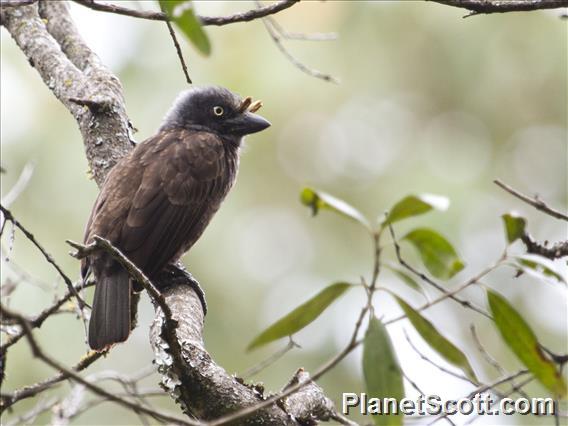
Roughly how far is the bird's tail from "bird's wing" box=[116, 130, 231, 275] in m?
0.23

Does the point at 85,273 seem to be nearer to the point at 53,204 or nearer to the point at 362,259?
the point at 53,204

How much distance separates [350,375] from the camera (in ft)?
28.5

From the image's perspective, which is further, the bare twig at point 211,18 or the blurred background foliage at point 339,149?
→ the blurred background foliage at point 339,149

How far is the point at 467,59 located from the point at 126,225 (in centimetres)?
663

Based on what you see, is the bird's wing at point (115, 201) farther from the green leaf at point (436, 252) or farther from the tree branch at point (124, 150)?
the green leaf at point (436, 252)

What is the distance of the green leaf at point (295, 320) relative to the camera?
2.14 meters

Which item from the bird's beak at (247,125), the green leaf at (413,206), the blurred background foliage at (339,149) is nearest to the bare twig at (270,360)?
the green leaf at (413,206)

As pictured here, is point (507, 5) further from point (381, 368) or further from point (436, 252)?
point (381, 368)

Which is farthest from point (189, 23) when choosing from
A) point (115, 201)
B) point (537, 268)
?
point (115, 201)

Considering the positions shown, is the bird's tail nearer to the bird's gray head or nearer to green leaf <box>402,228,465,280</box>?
the bird's gray head

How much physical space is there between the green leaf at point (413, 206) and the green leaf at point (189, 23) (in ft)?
1.75

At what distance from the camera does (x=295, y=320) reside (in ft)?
7.22

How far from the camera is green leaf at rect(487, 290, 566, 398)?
2.00m

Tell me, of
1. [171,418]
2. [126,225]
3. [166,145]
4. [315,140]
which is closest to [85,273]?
[126,225]
